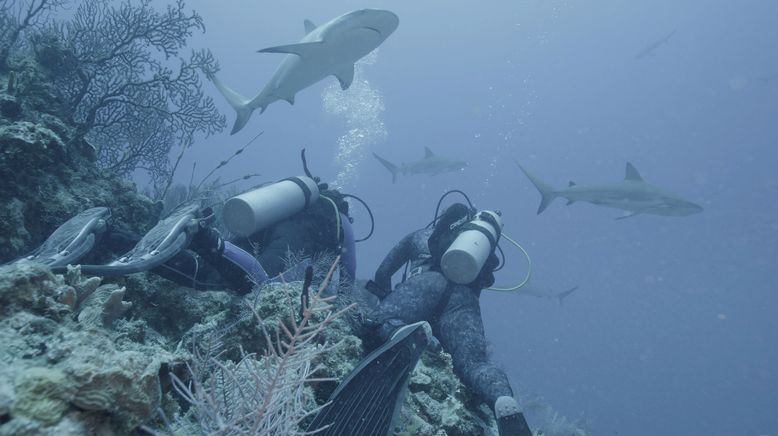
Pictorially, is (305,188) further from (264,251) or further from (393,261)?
(393,261)

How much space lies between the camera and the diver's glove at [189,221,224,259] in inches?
144

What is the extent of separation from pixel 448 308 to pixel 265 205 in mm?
2422

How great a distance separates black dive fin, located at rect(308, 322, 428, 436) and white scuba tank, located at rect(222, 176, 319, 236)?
2111mm

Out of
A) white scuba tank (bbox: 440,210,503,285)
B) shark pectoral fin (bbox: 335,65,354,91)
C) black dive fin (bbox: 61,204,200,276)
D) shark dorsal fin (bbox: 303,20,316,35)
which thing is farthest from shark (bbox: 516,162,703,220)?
black dive fin (bbox: 61,204,200,276)

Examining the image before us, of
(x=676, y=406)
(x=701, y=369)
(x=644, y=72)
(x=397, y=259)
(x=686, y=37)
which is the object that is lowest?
(x=701, y=369)

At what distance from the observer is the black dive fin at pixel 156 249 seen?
9.58 ft

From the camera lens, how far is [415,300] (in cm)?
444

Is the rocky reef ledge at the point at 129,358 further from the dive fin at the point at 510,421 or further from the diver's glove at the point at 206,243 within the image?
the diver's glove at the point at 206,243

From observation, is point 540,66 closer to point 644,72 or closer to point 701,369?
point 644,72

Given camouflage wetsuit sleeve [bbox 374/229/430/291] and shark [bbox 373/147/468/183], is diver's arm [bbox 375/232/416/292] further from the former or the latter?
shark [bbox 373/147/468/183]

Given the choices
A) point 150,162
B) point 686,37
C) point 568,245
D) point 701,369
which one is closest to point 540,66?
point 686,37

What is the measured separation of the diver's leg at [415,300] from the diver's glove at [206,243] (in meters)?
1.68

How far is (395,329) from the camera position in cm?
365

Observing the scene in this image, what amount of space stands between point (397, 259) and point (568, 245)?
4235 inches
